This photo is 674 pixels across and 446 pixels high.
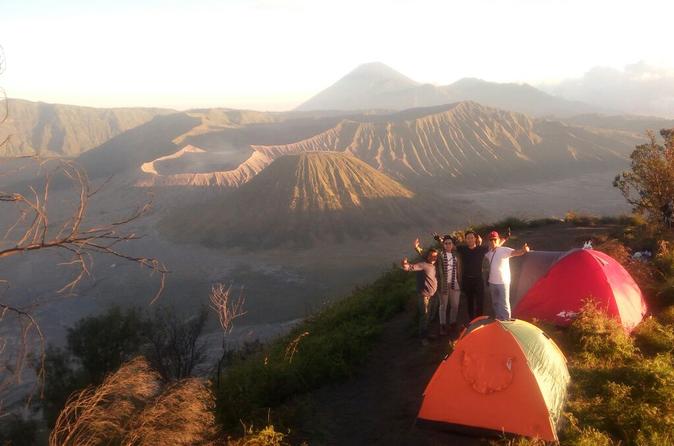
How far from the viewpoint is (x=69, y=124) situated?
445 ft

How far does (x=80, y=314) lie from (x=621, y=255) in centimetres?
3048

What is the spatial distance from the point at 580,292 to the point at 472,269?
1891 millimetres

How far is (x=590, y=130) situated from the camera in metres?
90.5

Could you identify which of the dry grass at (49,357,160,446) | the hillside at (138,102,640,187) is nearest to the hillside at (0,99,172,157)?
the hillside at (138,102,640,187)

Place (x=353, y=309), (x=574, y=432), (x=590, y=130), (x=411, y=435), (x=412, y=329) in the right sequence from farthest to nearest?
1. (x=590, y=130)
2. (x=353, y=309)
3. (x=412, y=329)
4. (x=411, y=435)
5. (x=574, y=432)

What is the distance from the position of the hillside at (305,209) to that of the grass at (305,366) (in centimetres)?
3202

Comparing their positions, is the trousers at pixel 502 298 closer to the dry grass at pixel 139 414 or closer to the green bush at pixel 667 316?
the green bush at pixel 667 316

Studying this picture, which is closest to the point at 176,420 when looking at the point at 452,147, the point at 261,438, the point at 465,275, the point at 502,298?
the point at 261,438

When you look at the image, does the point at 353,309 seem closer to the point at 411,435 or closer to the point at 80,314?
the point at 411,435

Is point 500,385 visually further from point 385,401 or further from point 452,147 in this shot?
point 452,147

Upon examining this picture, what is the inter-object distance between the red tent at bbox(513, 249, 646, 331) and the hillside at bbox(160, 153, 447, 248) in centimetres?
3500

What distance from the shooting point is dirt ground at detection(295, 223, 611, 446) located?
570 centimetres

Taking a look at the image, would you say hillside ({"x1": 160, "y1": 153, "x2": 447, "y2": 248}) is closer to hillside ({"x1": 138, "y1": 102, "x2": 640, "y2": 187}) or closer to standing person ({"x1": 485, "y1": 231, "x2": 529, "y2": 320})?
A: hillside ({"x1": 138, "y1": 102, "x2": 640, "y2": 187})

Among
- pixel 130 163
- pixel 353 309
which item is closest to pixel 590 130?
pixel 130 163
